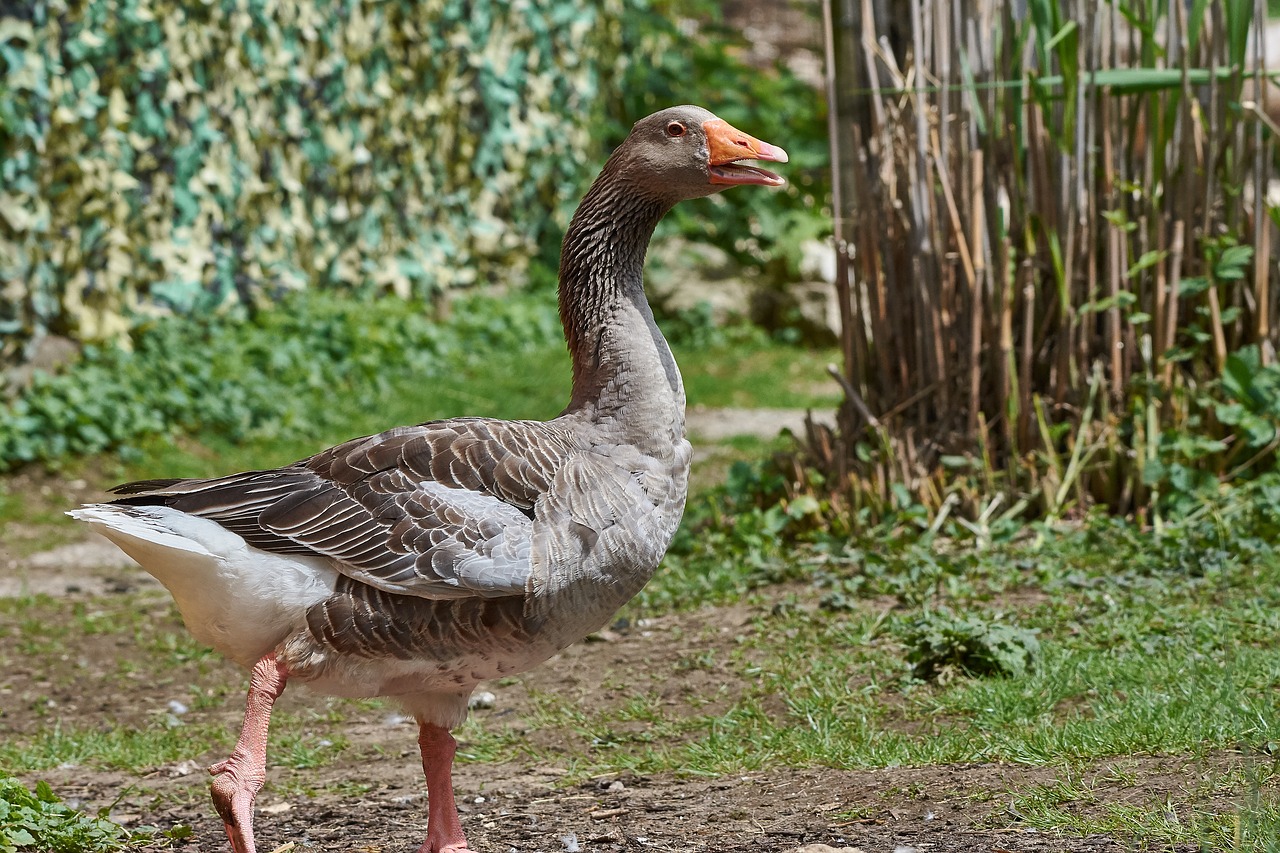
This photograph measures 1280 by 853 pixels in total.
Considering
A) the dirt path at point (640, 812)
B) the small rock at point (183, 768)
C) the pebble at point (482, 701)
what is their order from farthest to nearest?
the pebble at point (482, 701)
the small rock at point (183, 768)
the dirt path at point (640, 812)

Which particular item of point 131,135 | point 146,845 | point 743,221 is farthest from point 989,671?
point 743,221

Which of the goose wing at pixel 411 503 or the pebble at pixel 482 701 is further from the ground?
the goose wing at pixel 411 503

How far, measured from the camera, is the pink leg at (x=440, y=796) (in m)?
3.55

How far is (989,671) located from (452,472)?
6.80ft

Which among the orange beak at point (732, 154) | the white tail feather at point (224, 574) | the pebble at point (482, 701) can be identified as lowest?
the pebble at point (482, 701)

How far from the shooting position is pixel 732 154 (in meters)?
3.82

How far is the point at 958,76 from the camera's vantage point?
5953 mm

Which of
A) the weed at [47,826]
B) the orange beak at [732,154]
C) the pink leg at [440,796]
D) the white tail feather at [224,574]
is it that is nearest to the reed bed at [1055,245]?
the orange beak at [732,154]

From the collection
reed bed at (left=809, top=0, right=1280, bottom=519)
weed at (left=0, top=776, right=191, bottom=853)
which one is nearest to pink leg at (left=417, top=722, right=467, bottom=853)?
weed at (left=0, top=776, right=191, bottom=853)

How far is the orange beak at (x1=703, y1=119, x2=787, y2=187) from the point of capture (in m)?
3.81

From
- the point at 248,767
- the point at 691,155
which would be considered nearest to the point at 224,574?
the point at 248,767

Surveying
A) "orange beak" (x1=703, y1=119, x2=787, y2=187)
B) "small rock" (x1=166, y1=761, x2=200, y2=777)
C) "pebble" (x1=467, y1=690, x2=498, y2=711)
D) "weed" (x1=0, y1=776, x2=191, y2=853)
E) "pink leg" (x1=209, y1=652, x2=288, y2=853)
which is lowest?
"pebble" (x1=467, y1=690, x2=498, y2=711)

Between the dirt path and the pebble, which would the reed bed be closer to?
the pebble

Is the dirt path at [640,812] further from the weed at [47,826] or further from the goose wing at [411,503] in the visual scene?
the goose wing at [411,503]
